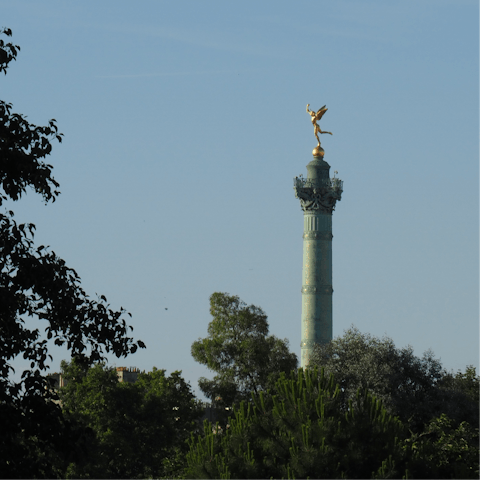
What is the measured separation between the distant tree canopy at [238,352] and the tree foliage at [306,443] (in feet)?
72.0

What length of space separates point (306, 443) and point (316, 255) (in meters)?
54.0

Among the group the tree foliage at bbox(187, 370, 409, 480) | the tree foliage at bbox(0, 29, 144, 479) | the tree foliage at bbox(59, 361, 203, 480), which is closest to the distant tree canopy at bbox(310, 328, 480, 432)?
the tree foliage at bbox(59, 361, 203, 480)

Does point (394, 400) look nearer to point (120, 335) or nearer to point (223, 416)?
point (223, 416)

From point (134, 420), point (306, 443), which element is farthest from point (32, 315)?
point (134, 420)

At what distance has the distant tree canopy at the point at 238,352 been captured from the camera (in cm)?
6575

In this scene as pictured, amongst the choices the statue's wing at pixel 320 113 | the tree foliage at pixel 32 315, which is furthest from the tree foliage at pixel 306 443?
the statue's wing at pixel 320 113

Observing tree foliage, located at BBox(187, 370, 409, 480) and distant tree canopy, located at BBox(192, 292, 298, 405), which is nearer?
tree foliage, located at BBox(187, 370, 409, 480)

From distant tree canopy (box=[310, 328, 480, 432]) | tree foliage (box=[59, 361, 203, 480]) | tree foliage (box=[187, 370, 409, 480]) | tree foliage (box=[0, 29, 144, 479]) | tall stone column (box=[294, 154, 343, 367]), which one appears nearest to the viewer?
tree foliage (box=[0, 29, 144, 479])

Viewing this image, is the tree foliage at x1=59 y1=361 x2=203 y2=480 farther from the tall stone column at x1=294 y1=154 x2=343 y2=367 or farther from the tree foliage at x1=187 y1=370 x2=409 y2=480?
the tall stone column at x1=294 y1=154 x2=343 y2=367

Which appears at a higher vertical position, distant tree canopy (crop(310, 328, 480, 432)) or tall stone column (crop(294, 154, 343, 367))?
tall stone column (crop(294, 154, 343, 367))

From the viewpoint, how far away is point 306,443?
39469 millimetres

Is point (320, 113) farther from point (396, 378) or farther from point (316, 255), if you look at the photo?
point (396, 378)

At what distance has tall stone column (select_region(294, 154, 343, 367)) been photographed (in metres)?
91.4

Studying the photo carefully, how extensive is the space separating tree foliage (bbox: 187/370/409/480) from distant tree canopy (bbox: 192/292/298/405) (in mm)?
21952
